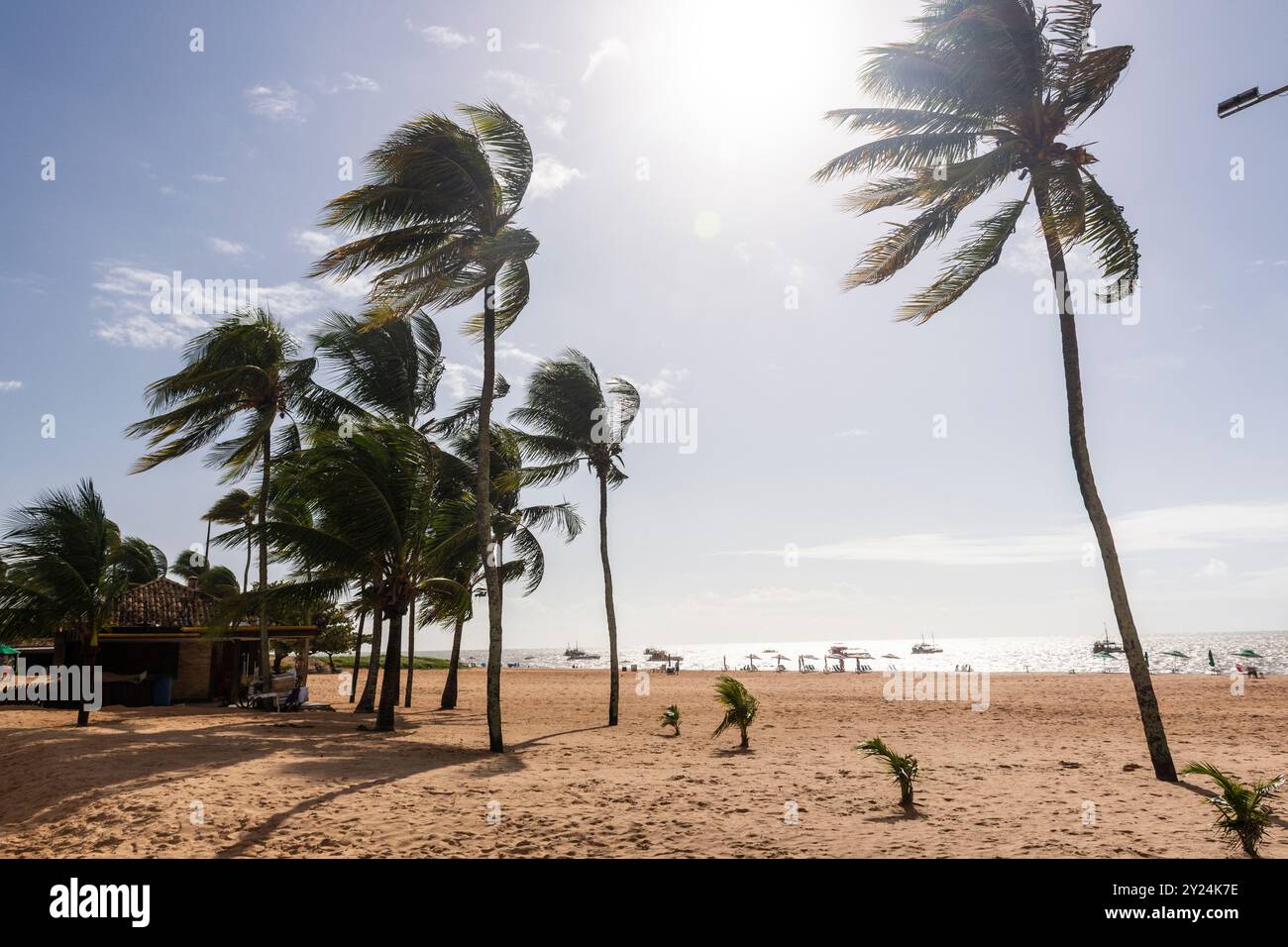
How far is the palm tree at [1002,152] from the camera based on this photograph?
11.2 m

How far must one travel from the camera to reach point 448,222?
15.1 meters

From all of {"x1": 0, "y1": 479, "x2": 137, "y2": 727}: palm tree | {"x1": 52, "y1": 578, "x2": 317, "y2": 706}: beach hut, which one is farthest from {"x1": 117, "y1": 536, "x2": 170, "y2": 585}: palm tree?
{"x1": 0, "y1": 479, "x2": 137, "y2": 727}: palm tree

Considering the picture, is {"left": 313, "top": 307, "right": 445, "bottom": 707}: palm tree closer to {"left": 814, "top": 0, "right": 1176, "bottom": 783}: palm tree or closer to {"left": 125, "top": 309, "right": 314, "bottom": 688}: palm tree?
{"left": 125, "top": 309, "right": 314, "bottom": 688}: palm tree

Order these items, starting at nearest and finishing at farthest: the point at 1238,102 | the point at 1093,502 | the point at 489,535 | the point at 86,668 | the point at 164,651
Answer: the point at 1238,102, the point at 1093,502, the point at 489,535, the point at 86,668, the point at 164,651

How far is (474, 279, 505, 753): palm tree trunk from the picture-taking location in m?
14.3

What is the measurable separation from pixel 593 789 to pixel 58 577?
46.1 feet

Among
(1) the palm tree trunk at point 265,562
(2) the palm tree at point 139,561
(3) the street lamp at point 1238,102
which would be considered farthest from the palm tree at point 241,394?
(3) the street lamp at point 1238,102

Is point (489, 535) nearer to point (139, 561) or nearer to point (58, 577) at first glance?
point (58, 577)

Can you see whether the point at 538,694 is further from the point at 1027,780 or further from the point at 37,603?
the point at 1027,780

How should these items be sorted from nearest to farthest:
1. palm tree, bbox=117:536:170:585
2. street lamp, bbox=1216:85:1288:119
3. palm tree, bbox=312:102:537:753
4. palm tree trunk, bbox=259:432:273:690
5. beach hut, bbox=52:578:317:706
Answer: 1. street lamp, bbox=1216:85:1288:119
2. palm tree, bbox=312:102:537:753
3. palm tree trunk, bbox=259:432:273:690
4. beach hut, bbox=52:578:317:706
5. palm tree, bbox=117:536:170:585

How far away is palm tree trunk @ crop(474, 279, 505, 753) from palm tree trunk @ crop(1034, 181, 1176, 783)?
402 inches

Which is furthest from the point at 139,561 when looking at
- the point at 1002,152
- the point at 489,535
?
the point at 1002,152
